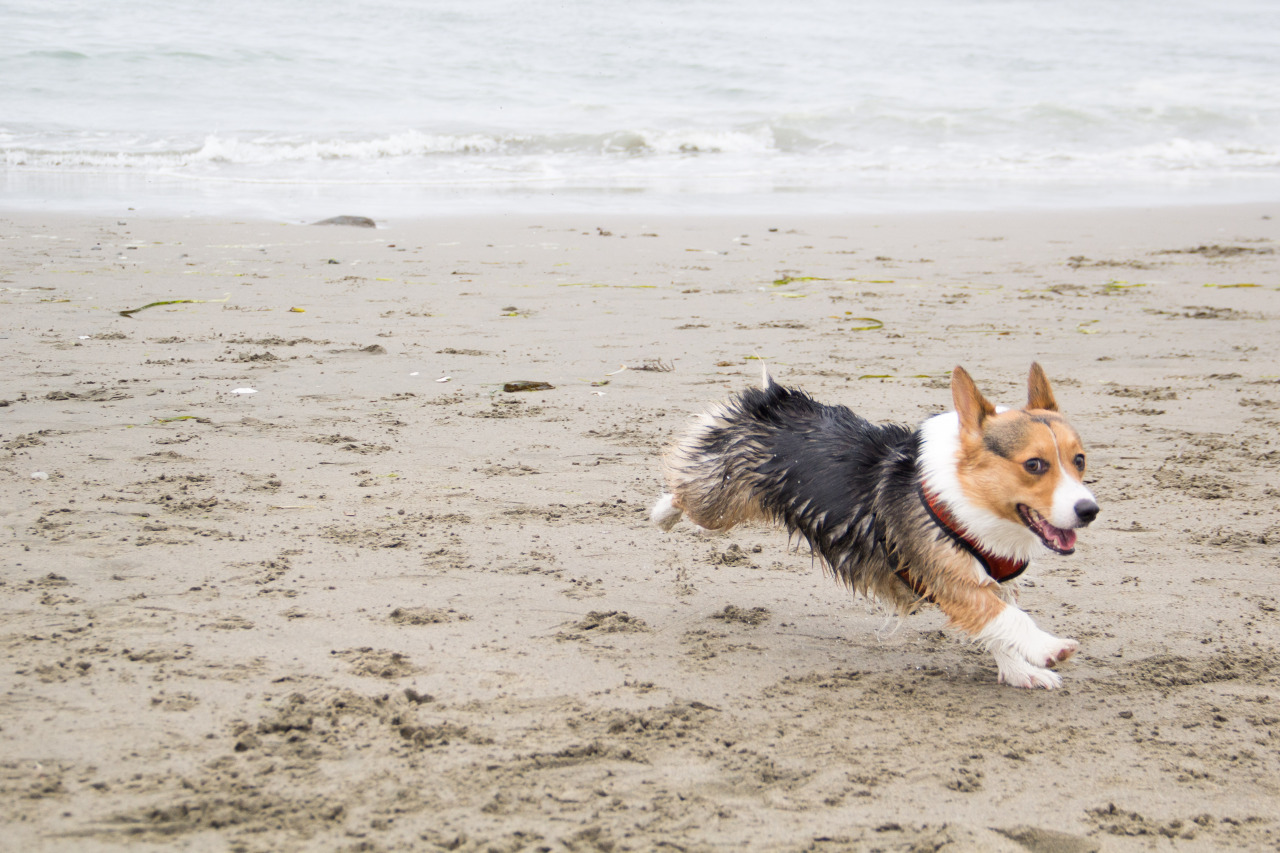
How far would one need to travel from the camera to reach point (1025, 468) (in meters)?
2.59

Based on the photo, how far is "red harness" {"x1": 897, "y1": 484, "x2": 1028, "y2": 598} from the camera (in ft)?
8.98

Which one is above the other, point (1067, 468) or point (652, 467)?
point (1067, 468)

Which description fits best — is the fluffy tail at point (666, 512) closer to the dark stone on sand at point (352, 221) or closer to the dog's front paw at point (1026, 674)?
the dog's front paw at point (1026, 674)

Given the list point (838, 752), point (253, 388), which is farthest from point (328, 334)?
point (838, 752)

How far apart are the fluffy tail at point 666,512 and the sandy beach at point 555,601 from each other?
96mm

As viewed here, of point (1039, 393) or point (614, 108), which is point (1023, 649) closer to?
point (1039, 393)

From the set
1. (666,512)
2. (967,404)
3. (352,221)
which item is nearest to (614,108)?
(352,221)

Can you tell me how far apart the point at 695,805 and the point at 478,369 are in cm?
363

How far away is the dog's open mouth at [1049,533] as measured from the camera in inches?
101

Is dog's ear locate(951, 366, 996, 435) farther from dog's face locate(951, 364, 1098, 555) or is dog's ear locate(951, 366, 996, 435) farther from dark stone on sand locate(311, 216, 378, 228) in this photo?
dark stone on sand locate(311, 216, 378, 228)

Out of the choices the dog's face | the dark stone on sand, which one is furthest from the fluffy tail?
the dark stone on sand

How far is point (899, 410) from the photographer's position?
16.3 ft

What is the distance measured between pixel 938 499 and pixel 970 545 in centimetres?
15

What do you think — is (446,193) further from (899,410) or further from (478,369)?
(899,410)
